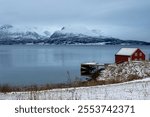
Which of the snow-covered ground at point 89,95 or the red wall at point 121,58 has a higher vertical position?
the snow-covered ground at point 89,95

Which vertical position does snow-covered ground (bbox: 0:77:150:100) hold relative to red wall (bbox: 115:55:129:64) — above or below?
above

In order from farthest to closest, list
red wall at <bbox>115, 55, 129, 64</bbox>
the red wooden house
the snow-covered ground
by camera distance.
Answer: red wall at <bbox>115, 55, 129, 64</bbox>, the red wooden house, the snow-covered ground

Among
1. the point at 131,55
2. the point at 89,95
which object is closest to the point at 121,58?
the point at 131,55

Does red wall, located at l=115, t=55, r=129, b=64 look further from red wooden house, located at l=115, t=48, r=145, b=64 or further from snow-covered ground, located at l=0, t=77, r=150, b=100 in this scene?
snow-covered ground, located at l=0, t=77, r=150, b=100

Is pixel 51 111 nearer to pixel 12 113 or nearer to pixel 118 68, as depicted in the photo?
pixel 12 113

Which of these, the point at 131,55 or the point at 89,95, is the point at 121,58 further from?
the point at 89,95

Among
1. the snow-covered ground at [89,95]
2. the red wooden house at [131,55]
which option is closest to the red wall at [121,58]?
the red wooden house at [131,55]

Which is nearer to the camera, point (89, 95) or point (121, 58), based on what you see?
point (89, 95)

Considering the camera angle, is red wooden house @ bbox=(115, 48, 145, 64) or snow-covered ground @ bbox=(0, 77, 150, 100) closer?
snow-covered ground @ bbox=(0, 77, 150, 100)

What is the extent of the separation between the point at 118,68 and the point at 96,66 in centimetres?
1860

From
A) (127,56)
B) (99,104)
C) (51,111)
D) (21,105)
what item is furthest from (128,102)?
(127,56)

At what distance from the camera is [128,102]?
679cm

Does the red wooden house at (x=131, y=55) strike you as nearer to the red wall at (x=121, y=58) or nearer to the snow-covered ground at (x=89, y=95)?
the red wall at (x=121, y=58)

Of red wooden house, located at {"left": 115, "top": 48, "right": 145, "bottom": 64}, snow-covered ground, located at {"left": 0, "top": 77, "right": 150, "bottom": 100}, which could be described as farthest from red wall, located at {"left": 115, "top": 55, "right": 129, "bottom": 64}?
snow-covered ground, located at {"left": 0, "top": 77, "right": 150, "bottom": 100}
